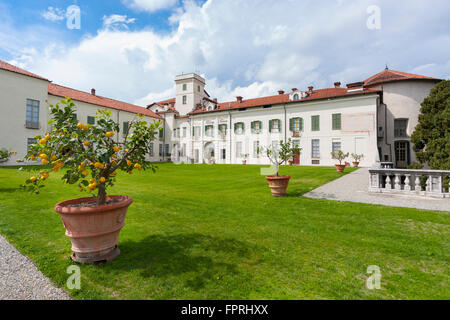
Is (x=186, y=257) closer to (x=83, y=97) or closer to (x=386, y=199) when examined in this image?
(x=386, y=199)

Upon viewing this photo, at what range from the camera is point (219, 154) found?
32.5m

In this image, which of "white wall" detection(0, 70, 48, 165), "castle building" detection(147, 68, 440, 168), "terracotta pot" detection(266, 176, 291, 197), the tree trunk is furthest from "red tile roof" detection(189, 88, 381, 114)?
the tree trunk

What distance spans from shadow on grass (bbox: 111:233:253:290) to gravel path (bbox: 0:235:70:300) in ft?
2.21

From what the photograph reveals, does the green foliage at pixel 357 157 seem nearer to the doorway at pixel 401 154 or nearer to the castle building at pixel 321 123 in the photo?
the castle building at pixel 321 123

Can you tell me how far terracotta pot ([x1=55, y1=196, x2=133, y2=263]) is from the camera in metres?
2.77

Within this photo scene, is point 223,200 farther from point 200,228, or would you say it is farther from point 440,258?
point 440,258

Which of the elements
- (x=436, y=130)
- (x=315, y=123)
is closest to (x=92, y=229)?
(x=436, y=130)

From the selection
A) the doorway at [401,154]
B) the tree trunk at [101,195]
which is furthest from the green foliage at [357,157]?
the tree trunk at [101,195]

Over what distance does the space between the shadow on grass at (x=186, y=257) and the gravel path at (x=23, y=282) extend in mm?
673

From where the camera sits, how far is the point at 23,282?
2.52 m

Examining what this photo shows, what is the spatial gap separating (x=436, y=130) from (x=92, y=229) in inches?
488

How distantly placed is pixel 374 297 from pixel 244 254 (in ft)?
5.22

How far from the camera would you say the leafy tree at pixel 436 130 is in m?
8.24

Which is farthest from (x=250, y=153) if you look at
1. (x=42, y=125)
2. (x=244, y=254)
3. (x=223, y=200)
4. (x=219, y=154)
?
(x=244, y=254)
